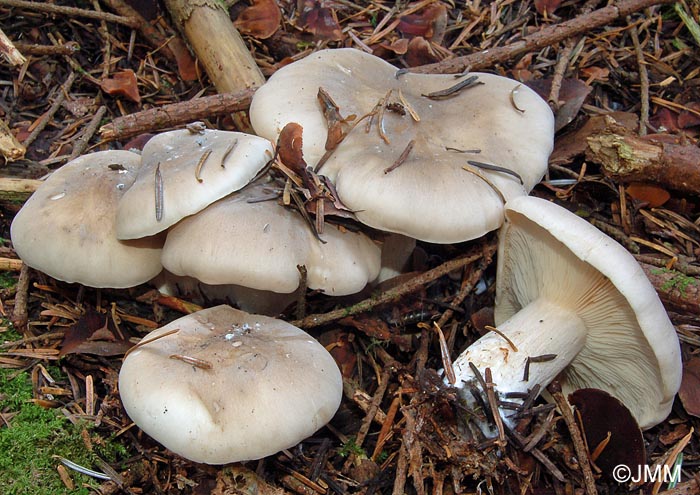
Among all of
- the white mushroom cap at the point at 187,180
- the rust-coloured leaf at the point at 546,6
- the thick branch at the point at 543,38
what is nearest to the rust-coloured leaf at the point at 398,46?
the thick branch at the point at 543,38

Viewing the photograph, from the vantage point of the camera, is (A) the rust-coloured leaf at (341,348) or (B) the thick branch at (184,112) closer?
(A) the rust-coloured leaf at (341,348)

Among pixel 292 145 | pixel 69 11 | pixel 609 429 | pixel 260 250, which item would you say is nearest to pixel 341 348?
pixel 260 250

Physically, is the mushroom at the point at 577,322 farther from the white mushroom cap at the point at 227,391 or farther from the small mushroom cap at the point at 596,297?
the white mushroom cap at the point at 227,391

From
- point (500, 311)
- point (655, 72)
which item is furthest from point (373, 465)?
point (655, 72)

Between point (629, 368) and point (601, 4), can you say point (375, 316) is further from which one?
point (601, 4)

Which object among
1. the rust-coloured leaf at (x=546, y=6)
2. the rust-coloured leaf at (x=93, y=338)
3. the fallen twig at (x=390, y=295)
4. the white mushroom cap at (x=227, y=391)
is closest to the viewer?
the white mushroom cap at (x=227, y=391)

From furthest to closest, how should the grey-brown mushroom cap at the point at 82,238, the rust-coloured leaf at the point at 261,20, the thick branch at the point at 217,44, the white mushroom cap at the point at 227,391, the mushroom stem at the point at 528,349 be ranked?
the rust-coloured leaf at the point at 261,20, the thick branch at the point at 217,44, the grey-brown mushroom cap at the point at 82,238, the mushroom stem at the point at 528,349, the white mushroom cap at the point at 227,391

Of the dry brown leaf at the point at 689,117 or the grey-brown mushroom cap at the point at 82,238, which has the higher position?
the grey-brown mushroom cap at the point at 82,238
